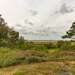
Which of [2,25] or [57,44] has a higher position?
[2,25]

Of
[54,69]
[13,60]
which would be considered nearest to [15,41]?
[13,60]


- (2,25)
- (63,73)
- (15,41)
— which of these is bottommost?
(63,73)

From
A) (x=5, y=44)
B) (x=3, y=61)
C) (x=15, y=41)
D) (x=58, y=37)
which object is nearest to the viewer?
(x=3, y=61)

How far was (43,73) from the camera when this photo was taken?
14742 millimetres

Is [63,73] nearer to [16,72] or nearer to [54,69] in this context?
[54,69]

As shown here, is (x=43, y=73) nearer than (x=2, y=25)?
Yes

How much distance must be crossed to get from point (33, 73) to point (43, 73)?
60 centimetres

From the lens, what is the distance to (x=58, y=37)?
5009 centimetres

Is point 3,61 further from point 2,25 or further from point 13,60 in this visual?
point 2,25

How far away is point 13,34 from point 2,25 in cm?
542

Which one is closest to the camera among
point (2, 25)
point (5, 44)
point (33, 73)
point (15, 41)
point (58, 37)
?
point (33, 73)

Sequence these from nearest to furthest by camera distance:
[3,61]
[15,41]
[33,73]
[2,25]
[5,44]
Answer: [33,73] → [3,61] → [5,44] → [15,41] → [2,25]

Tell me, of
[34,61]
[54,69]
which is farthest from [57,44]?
[54,69]

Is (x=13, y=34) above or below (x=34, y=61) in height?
above
